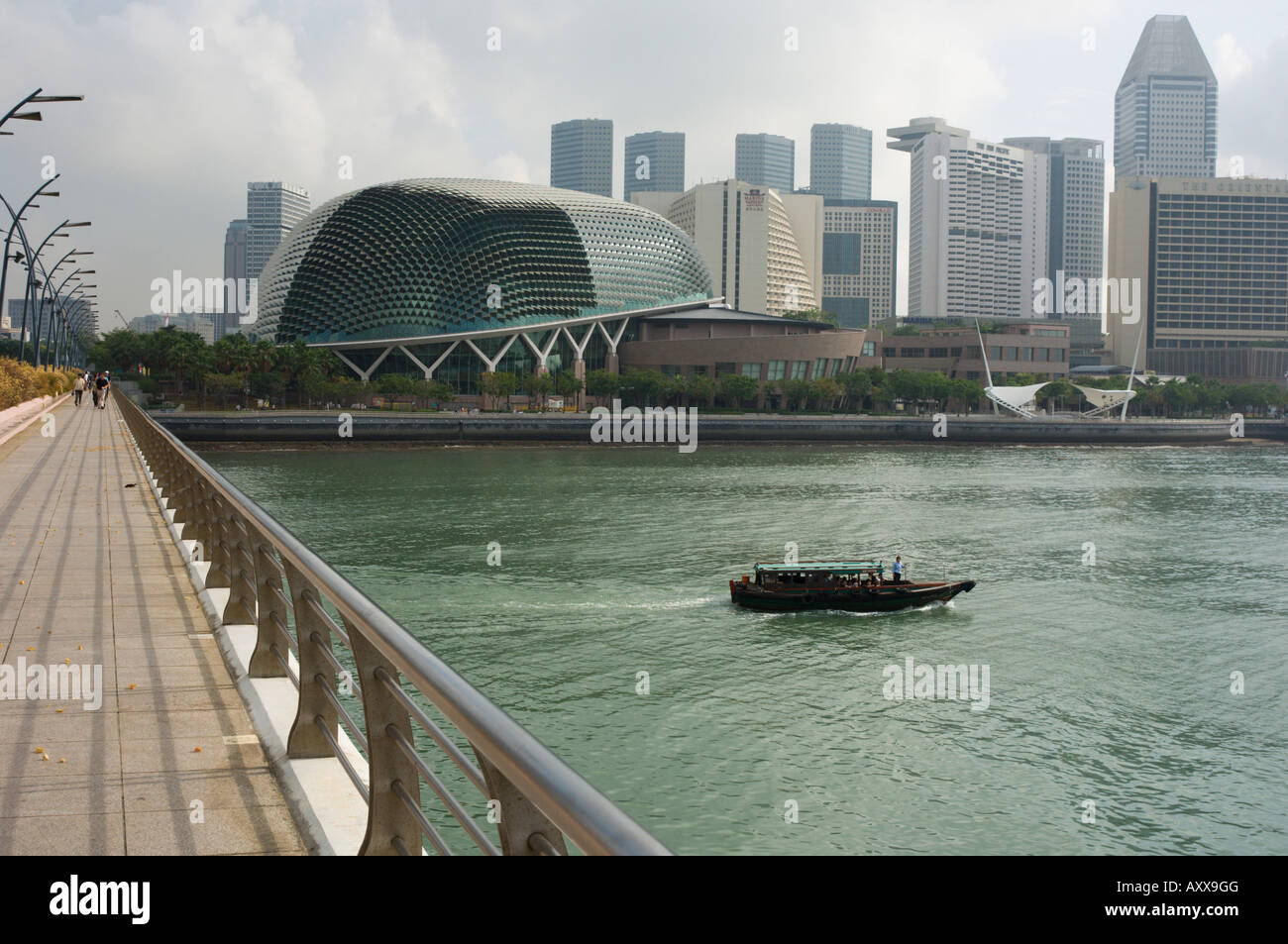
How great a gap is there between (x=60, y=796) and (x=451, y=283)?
124764mm

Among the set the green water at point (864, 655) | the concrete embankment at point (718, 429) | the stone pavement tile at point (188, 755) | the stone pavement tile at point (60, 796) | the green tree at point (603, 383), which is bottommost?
the green water at point (864, 655)

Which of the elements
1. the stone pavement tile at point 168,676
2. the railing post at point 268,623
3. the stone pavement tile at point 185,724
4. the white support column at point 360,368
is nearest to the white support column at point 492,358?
the white support column at point 360,368

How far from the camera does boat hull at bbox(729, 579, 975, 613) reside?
1089 inches

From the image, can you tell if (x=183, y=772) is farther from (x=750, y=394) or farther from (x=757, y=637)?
(x=750, y=394)

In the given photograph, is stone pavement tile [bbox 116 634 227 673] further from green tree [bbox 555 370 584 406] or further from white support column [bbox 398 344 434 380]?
white support column [bbox 398 344 434 380]

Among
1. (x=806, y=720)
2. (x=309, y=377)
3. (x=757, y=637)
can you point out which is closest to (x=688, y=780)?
(x=806, y=720)

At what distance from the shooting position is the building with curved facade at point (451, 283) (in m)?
126

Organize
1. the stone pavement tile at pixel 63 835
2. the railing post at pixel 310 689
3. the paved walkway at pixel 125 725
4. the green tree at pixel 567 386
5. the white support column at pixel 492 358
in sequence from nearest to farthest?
the stone pavement tile at pixel 63 835, the paved walkway at pixel 125 725, the railing post at pixel 310 689, the green tree at pixel 567 386, the white support column at pixel 492 358

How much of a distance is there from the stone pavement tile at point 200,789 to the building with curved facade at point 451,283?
122667 millimetres

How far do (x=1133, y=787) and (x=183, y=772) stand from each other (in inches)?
557

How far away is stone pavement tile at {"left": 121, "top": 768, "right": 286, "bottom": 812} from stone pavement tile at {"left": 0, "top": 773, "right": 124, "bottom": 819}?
57mm

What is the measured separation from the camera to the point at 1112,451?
328 feet

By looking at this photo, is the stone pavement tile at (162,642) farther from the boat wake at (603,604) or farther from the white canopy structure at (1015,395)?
the white canopy structure at (1015,395)


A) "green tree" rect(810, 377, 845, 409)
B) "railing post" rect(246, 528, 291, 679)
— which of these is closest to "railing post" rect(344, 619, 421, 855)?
"railing post" rect(246, 528, 291, 679)
